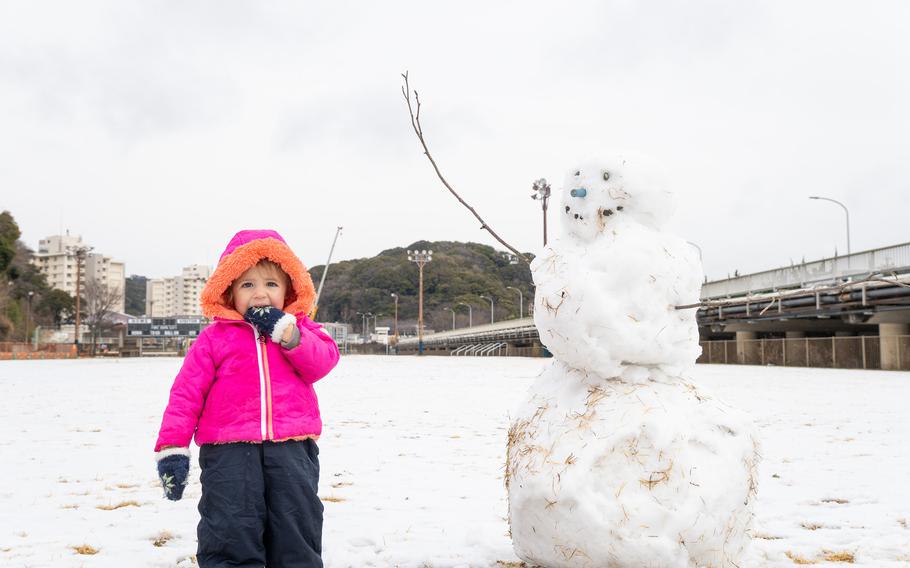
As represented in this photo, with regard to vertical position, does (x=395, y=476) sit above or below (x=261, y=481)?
below

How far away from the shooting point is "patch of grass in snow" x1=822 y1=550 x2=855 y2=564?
142 inches

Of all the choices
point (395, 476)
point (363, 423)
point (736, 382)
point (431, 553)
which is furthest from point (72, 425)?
point (736, 382)

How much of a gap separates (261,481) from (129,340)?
296 ft

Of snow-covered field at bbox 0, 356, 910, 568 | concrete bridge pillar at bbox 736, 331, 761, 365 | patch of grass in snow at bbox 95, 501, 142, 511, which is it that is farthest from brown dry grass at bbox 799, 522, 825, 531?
concrete bridge pillar at bbox 736, 331, 761, 365

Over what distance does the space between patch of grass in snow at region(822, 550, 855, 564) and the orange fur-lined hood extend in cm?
298

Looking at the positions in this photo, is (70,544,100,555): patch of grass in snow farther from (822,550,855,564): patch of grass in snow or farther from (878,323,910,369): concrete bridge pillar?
(878,323,910,369): concrete bridge pillar

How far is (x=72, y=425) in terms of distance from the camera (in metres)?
9.38

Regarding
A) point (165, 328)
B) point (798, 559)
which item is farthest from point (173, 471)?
point (165, 328)

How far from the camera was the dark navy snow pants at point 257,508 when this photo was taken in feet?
9.32

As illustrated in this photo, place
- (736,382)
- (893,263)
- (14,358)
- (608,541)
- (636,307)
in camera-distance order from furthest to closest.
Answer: (14,358) → (893,263) → (736,382) → (636,307) → (608,541)

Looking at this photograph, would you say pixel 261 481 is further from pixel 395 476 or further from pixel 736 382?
pixel 736 382

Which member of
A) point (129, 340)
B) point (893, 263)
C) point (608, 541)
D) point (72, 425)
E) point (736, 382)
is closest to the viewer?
point (608, 541)

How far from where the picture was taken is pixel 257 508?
9.55 ft

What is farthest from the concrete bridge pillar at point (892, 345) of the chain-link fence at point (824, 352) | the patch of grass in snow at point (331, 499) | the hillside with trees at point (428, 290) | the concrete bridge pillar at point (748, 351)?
the hillside with trees at point (428, 290)
